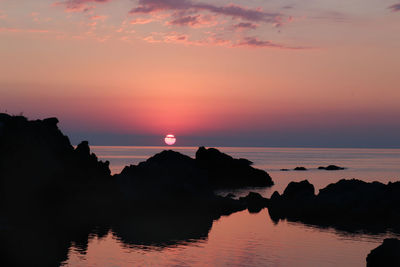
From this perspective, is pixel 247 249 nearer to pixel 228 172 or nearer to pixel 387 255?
pixel 387 255

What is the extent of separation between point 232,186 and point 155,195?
66.4 metres

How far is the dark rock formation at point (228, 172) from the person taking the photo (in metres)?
159

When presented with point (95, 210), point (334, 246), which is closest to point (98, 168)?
point (95, 210)

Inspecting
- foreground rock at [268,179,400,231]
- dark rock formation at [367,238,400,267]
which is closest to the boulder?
foreground rock at [268,179,400,231]

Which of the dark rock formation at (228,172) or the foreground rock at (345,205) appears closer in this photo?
the foreground rock at (345,205)

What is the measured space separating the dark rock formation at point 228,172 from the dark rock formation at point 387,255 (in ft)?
362

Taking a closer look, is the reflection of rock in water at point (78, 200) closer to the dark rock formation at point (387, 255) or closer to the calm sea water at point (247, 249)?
the calm sea water at point (247, 249)

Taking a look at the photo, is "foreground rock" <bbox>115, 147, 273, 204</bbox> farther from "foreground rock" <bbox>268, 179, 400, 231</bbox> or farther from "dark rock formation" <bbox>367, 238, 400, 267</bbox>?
"dark rock formation" <bbox>367, 238, 400, 267</bbox>

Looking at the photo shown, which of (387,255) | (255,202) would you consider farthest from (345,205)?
(387,255)

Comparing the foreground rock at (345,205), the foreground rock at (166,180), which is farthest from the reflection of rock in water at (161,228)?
the foreground rock at (345,205)

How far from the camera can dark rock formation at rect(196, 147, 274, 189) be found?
15900cm

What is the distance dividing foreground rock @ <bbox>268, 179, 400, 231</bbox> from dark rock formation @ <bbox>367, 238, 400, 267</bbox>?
28178 millimetres

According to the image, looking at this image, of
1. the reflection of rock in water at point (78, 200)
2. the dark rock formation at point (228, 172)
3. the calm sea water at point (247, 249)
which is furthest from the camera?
the dark rock formation at point (228, 172)

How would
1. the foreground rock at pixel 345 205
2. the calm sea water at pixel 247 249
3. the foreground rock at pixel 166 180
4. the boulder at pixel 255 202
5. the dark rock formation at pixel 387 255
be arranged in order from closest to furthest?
the dark rock formation at pixel 387 255 < the calm sea water at pixel 247 249 < the foreground rock at pixel 345 205 < the foreground rock at pixel 166 180 < the boulder at pixel 255 202
